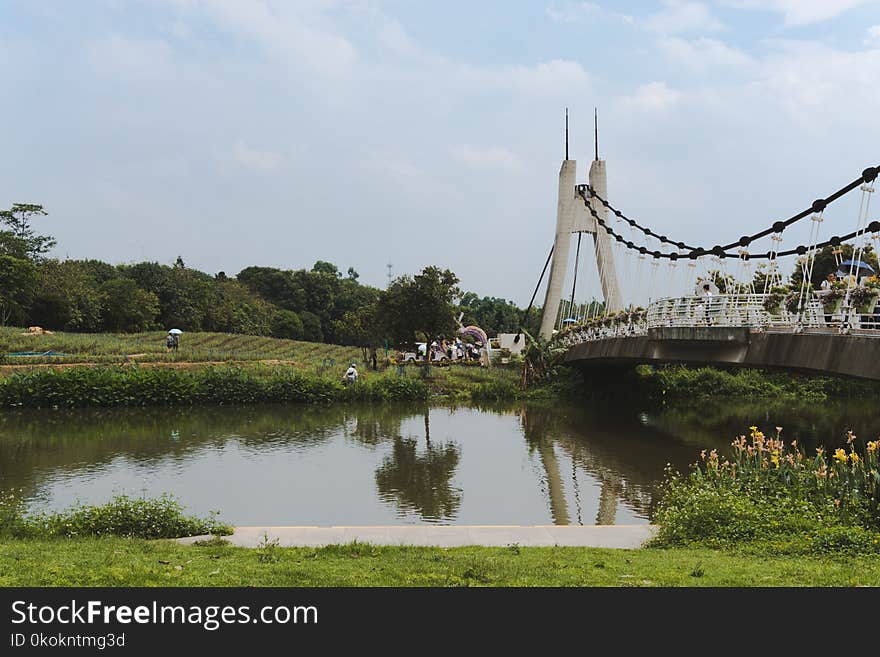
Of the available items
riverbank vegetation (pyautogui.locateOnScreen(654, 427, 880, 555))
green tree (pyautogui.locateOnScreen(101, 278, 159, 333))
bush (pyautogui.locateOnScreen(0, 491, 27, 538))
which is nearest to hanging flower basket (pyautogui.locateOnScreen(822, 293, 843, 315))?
riverbank vegetation (pyautogui.locateOnScreen(654, 427, 880, 555))

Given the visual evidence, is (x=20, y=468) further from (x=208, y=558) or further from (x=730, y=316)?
(x=730, y=316)

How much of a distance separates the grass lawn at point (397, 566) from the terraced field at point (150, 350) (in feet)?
86.4

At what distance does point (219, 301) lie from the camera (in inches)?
2425

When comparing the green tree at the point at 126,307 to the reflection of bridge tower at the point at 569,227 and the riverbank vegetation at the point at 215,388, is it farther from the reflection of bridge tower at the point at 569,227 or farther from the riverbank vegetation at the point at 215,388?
the reflection of bridge tower at the point at 569,227

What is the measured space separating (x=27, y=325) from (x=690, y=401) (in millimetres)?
40509

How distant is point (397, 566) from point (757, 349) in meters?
11.7

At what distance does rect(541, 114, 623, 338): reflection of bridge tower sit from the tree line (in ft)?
15.1

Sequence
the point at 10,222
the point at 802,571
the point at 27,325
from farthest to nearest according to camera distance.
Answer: the point at 10,222 → the point at 27,325 → the point at 802,571

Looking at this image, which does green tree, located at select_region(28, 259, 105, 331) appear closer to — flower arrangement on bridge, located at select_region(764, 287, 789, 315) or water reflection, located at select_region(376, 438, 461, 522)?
water reflection, located at select_region(376, 438, 461, 522)

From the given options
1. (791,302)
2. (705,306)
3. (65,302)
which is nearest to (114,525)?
(791,302)

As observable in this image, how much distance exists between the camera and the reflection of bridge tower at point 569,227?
3806 centimetres

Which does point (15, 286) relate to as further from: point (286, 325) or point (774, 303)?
point (774, 303)
